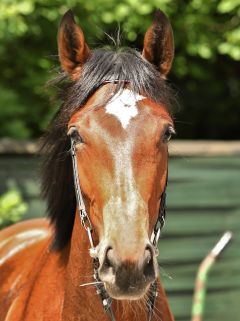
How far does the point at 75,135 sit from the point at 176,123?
10.3ft

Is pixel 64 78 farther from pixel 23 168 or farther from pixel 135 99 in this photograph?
pixel 23 168

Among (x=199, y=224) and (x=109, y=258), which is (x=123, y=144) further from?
(x=199, y=224)

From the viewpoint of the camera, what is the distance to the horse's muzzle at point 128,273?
2.68 meters

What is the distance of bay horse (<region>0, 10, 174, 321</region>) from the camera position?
2768 millimetres

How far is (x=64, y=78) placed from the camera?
347 centimetres

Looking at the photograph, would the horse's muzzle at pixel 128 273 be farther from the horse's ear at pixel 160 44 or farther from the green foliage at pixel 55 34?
the green foliage at pixel 55 34

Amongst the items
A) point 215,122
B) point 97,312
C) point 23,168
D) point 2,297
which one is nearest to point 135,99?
point 97,312

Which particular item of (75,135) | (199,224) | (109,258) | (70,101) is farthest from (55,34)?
(109,258)

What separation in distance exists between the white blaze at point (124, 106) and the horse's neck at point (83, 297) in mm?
506

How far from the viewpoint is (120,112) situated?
303cm

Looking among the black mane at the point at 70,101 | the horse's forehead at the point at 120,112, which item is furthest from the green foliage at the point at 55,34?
the horse's forehead at the point at 120,112

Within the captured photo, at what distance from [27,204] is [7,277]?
1.99m

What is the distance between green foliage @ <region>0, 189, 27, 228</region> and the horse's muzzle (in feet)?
9.20

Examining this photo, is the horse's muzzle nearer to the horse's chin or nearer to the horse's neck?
the horse's chin
